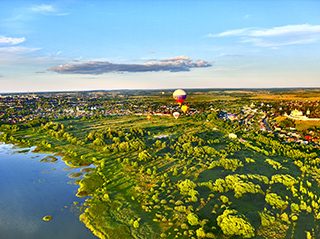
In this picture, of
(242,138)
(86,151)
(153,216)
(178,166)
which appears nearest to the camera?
(153,216)

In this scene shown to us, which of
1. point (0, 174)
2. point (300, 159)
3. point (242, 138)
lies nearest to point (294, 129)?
point (242, 138)

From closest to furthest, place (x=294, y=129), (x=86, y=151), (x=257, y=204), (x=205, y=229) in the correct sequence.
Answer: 1. (x=205, y=229)
2. (x=257, y=204)
3. (x=86, y=151)
4. (x=294, y=129)

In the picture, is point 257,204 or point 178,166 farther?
point 178,166

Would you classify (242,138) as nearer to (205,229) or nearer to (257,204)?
(257,204)


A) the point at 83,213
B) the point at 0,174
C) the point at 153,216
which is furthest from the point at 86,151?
the point at 153,216

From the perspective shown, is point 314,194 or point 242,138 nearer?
point 314,194

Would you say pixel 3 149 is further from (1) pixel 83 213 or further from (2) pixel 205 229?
(2) pixel 205 229
